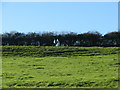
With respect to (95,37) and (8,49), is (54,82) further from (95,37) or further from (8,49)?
(95,37)

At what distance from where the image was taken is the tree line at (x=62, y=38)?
52881mm

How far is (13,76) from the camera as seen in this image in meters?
17.5

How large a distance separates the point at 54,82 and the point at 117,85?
3.98 meters

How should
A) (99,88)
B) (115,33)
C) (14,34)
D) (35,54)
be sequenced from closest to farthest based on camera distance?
(99,88) < (35,54) < (115,33) < (14,34)

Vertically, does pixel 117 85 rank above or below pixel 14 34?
below

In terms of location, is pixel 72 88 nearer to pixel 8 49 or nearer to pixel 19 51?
pixel 19 51

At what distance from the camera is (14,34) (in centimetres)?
5638

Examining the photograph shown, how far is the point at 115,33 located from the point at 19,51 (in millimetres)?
25825

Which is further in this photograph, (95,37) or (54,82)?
(95,37)

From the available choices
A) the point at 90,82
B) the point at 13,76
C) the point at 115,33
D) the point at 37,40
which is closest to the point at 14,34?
the point at 37,40

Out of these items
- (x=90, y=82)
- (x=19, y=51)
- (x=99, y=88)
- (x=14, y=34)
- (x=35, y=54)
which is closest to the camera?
(x=99, y=88)

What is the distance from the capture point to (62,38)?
54125 millimetres

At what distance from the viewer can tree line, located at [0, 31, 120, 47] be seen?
52881 millimetres

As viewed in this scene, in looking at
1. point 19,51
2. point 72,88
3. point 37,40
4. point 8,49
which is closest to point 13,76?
point 72,88
